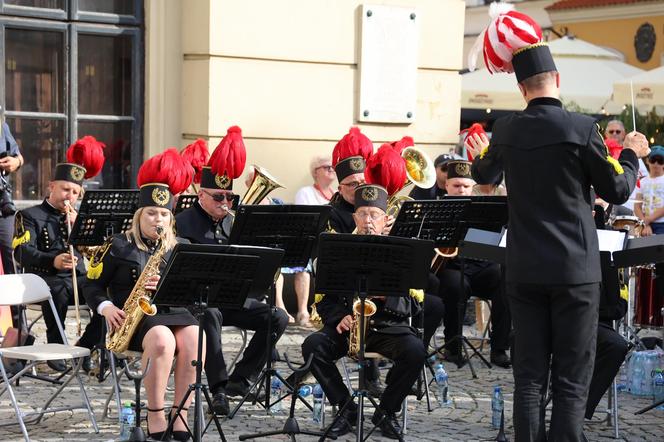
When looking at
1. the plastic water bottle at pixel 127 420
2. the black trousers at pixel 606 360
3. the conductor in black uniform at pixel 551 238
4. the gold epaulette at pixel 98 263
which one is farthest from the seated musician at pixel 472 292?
the conductor in black uniform at pixel 551 238

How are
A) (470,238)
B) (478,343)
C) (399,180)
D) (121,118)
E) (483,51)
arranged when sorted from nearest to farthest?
(483,51), (470,238), (399,180), (478,343), (121,118)

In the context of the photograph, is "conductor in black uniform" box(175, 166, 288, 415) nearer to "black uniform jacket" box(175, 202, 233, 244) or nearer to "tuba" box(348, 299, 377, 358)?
"black uniform jacket" box(175, 202, 233, 244)

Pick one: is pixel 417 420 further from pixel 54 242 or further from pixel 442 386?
pixel 54 242

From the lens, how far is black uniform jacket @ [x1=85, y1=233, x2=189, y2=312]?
7.16 m

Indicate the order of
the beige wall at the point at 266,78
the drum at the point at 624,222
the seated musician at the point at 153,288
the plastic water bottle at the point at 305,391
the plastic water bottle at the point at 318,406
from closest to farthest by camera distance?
1. the seated musician at the point at 153,288
2. the plastic water bottle at the point at 318,406
3. the plastic water bottle at the point at 305,391
4. the drum at the point at 624,222
5. the beige wall at the point at 266,78

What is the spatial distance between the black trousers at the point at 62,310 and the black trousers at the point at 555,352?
11.0 feet

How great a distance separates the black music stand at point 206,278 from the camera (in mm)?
6234

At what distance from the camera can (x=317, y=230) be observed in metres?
7.37

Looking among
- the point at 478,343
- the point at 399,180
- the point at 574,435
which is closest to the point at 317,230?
the point at 399,180

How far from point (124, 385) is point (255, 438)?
152cm

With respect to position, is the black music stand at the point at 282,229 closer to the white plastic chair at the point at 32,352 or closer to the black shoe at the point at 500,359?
the white plastic chair at the point at 32,352

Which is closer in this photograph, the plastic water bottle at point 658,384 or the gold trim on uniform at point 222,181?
the gold trim on uniform at point 222,181

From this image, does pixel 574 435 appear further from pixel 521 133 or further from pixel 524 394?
pixel 521 133

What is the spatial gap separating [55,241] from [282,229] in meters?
2.16
